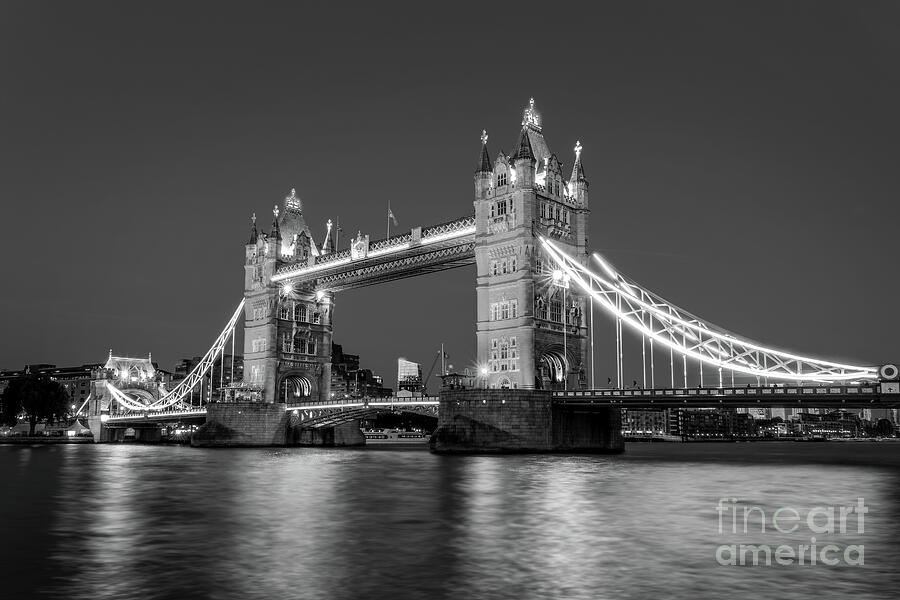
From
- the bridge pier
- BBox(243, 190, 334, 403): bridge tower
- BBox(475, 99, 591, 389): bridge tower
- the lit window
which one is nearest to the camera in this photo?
the bridge pier

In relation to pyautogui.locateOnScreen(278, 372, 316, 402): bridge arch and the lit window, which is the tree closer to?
pyautogui.locateOnScreen(278, 372, 316, 402): bridge arch

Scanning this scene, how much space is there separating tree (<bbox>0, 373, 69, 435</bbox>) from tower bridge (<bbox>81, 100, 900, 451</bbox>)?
44075mm

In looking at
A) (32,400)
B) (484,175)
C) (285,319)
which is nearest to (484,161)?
(484,175)

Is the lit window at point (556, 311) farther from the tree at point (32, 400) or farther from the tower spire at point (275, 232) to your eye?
the tree at point (32, 400)

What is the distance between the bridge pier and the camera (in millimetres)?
61031

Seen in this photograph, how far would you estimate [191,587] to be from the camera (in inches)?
626

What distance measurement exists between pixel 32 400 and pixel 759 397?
352ft

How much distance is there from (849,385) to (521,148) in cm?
2999

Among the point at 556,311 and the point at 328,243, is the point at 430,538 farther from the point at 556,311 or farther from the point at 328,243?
the point at 328,243

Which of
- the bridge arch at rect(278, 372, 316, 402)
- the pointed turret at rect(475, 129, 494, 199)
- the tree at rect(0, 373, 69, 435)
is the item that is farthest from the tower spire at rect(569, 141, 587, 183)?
the tree at rect(0, 373, 69, 435)

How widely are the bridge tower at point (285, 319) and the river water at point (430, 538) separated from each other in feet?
177

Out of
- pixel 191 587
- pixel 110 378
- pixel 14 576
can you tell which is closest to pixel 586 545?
pixel 191 587

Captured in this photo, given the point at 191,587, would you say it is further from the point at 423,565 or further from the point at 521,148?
the point at 521,148

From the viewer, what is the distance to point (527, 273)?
220 ft
